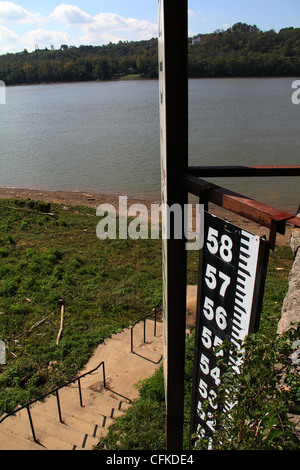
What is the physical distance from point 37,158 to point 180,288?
33.9 m

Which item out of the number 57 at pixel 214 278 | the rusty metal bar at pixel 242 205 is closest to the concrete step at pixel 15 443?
the number 57 at pixel 214 278

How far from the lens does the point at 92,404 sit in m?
6.55

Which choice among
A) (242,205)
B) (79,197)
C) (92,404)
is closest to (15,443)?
(92,404)

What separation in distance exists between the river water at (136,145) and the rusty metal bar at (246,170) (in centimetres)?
1961

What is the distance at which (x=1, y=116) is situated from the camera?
58500 mm

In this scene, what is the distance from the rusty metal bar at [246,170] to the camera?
321 centimetres

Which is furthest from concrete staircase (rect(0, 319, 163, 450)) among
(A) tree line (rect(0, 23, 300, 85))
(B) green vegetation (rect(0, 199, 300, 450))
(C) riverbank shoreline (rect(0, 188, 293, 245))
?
(A) tree line (rect(0, 23, 300, 85))

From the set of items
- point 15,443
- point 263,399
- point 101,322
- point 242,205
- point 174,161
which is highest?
point 174,161

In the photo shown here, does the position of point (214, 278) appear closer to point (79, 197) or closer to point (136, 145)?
point (79, 197)

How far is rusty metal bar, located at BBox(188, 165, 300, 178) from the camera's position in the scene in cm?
321

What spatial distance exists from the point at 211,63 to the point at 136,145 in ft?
168

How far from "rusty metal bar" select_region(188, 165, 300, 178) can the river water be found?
19.6 meters

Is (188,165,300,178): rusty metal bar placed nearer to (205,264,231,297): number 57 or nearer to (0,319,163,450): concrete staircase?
(205,264,231,297): number 57

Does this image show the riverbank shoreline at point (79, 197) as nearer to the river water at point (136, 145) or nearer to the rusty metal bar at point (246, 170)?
the river water at point (136, 145)
